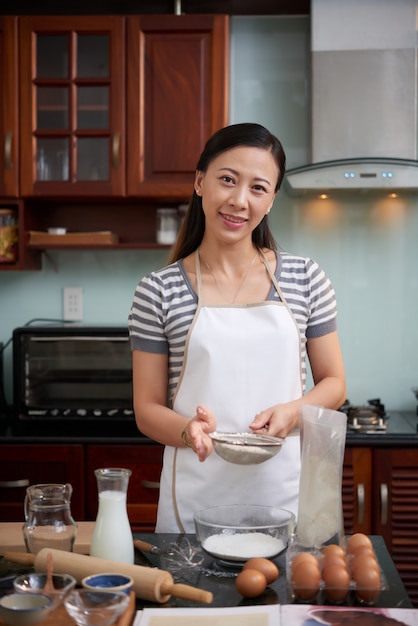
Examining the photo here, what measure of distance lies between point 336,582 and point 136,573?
1.03 feet

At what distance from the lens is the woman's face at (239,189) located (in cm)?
184

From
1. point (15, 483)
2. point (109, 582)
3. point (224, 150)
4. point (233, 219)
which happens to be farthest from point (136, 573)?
point (15, 483)

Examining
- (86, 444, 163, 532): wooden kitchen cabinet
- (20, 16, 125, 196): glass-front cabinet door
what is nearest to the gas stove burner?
(86, 444, 163, 532): wooden kitchen cabinet

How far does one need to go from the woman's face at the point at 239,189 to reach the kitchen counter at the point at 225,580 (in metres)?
0.69

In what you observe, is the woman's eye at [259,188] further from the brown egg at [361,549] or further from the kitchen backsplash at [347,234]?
the kitchen backsplash at [347,234]

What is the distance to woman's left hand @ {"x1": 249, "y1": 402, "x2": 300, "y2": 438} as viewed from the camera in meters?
1.73

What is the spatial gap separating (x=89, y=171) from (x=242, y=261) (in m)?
1.33

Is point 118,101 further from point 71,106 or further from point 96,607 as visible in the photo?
point 96,607

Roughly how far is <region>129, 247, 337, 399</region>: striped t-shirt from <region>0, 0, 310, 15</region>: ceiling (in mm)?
1667

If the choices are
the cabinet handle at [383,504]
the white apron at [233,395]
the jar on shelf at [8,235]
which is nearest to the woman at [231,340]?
the white apron at [233,395]

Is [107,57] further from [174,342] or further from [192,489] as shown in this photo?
[192,489]

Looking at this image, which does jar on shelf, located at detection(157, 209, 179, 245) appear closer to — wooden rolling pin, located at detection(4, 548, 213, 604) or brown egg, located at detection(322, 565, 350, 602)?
wooden rolling pin, located at detection(4, 548, 213, 604)

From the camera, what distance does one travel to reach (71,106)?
10.2 ft

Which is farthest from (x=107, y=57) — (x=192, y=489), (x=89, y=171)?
(x=192, y=489)
